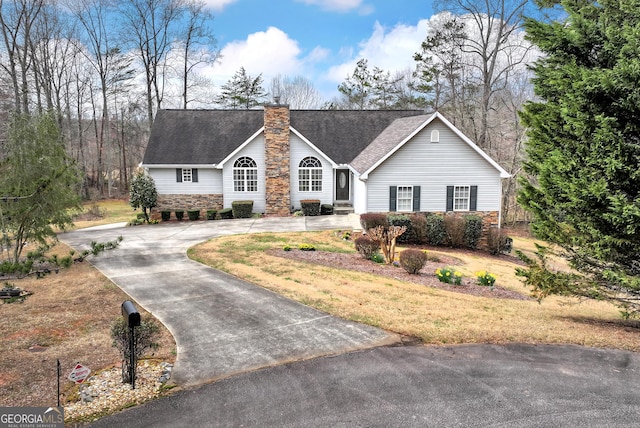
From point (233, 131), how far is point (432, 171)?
47.0ft

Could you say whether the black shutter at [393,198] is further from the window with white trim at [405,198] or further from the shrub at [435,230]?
the shrub at [435,230]

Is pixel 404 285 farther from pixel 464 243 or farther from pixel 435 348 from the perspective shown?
pixel 464 243

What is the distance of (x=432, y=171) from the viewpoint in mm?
20875

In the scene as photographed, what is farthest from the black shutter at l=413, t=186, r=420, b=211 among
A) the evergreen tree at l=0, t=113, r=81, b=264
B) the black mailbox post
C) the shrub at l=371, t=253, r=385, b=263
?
the black mailbox post

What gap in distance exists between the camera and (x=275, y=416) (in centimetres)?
560

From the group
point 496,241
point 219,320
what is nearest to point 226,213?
point 496,241

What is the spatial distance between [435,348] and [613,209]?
13.2 feet

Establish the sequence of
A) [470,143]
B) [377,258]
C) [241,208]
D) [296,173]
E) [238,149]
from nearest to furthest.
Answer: [377,258] < [470,143] < [241,208] < [238,149] < [296,173]

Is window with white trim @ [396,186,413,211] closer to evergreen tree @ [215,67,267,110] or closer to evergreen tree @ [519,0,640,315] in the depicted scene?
evergreen tree @ [519,0,640,315]

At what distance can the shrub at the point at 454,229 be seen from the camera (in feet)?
64.1

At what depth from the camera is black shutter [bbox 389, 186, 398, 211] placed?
20797mm

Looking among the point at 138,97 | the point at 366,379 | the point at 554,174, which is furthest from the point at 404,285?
the point at 138,97

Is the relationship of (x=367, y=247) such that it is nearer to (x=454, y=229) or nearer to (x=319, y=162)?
(x=454, y=229)

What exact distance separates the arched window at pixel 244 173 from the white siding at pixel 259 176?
0.19 m
